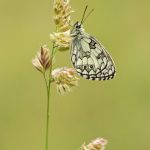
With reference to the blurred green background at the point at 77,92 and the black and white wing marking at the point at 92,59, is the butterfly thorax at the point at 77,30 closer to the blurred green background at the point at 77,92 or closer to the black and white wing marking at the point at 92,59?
the black and white wing marking at the point at 92,59

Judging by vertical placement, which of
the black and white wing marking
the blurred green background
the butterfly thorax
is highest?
the butterfly thorax

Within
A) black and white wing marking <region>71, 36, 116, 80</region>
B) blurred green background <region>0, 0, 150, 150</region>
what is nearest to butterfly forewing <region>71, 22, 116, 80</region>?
black and white wing marking <region>71, 36, 116, 80</region>

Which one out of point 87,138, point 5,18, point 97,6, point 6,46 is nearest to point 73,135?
point 87,138

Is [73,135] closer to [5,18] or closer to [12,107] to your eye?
[12,107]

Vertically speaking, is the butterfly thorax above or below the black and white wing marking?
above

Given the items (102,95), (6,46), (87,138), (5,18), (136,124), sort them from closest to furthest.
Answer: (87,138) < (136,124) < (102,95) < (6,46) < (5,18)

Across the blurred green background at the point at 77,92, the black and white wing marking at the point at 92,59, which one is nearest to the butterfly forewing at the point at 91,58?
the black and white wing marking at the point at 92,59

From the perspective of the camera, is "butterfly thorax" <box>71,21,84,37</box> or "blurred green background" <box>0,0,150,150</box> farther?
"blurred green background" <box>0,0,150,150</box>

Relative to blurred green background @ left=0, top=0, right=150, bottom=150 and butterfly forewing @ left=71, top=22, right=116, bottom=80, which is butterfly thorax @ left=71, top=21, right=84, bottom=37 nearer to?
butterfly forewing @ left=71, top=22, right=116, bottom=80
